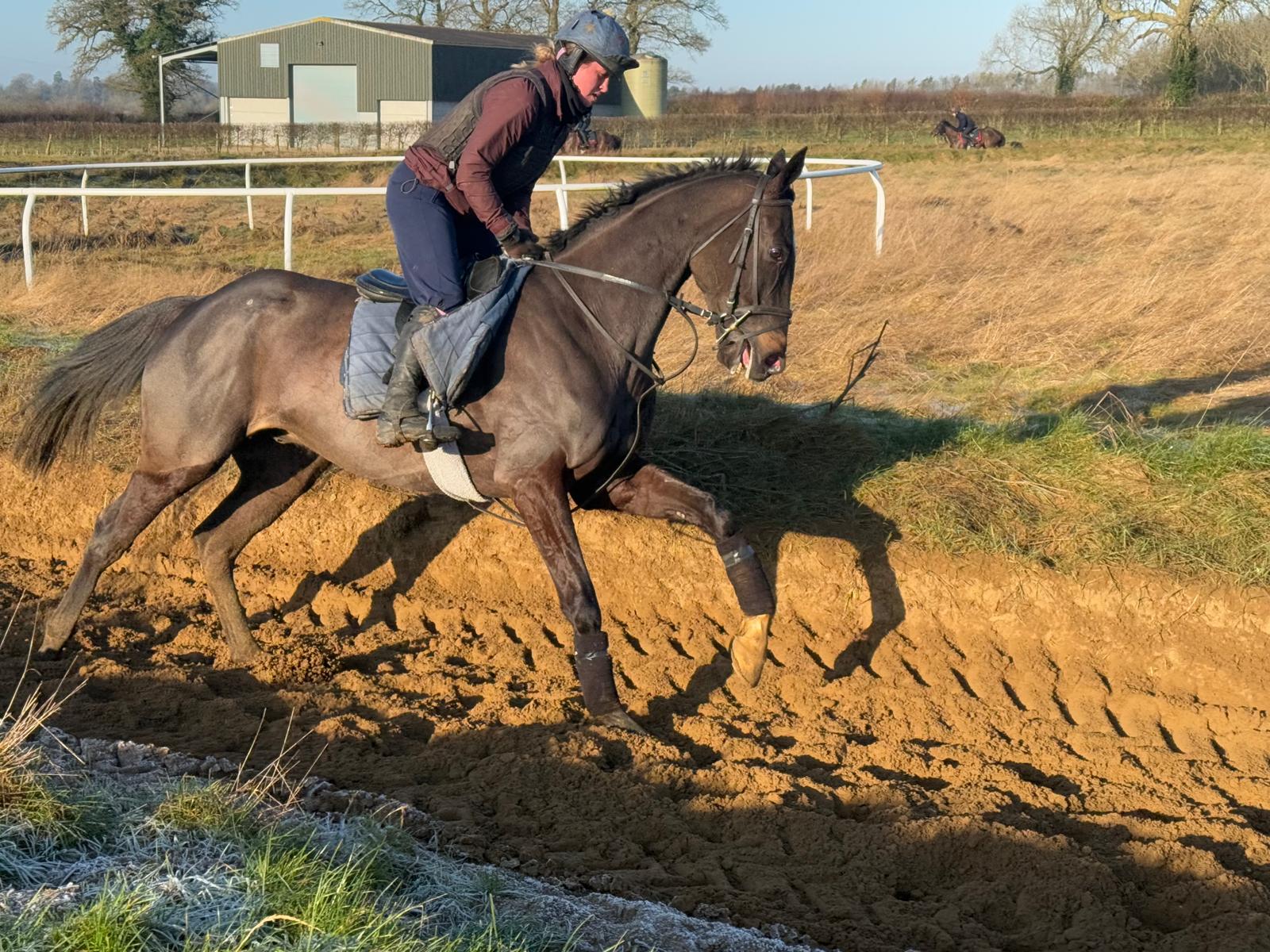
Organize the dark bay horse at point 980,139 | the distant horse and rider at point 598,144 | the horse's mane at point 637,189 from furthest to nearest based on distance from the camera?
the dark bay horse at point 980,139
the distant horse and rider at point 598,144
the horse's mane at point 637,189

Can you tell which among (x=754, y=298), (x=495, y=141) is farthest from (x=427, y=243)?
(x=754, y=298)

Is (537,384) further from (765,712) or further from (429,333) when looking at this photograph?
(765,712)

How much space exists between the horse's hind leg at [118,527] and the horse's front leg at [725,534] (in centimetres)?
192

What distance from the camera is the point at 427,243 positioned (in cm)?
511

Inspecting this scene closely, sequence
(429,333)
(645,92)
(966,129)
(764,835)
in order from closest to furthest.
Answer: (764,835)
(429,333)
(966,129)
(645,92)

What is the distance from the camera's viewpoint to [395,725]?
5.06 meters

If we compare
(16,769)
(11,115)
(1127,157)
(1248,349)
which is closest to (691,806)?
(16,769)

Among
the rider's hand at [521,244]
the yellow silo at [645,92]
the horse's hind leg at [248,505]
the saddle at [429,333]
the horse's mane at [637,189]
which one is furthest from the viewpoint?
the yellow silo at [645,92]

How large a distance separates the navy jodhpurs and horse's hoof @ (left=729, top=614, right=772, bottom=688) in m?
1.87

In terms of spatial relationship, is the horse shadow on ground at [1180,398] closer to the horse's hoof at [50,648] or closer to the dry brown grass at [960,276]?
the dry brown grass at [960,276]

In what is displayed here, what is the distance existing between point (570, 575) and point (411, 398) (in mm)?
975

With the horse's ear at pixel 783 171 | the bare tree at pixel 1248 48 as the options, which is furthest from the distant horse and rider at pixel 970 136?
the horse's ear at pixel 783 171

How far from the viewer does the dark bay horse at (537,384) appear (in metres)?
5.14

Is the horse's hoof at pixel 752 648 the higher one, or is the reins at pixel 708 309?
the reins at pixel 708 309
